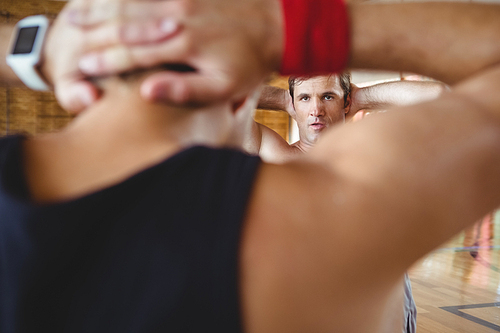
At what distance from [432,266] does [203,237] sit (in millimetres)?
5092

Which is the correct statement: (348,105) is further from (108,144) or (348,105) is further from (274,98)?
(108,144)

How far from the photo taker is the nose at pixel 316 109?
2448 millimetres

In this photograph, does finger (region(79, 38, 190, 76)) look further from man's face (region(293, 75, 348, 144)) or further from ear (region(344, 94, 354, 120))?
ear (region(344, 94, 354, 120))

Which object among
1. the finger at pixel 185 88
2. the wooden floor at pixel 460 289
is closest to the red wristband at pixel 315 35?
the finger at pixel 185 88

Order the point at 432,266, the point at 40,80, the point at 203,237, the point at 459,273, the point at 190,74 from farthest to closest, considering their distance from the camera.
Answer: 1. the point at 432,266
2. the point at 459,273
3. the point at 40,80
4. the point at 190,74
5. the point at 203,237

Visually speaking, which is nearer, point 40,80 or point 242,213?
point 242,213

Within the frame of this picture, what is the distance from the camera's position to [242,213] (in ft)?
1.56

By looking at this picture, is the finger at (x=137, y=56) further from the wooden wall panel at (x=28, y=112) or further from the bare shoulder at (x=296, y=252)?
the wooden wall panel at (x=28, y=112)

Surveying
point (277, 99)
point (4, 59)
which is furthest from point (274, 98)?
point (4, 59)

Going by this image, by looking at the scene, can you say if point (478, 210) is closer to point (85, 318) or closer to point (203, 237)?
point (203, 237)

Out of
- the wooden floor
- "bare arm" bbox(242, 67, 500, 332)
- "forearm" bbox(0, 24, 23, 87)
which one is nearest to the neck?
"bare arm" bbox(242, 67, 500, 332)

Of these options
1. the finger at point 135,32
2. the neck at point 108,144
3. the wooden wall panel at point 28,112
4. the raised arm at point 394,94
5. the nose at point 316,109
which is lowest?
the wooden wall panel at point 28,112

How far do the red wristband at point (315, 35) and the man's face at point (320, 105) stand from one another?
6.03 ft

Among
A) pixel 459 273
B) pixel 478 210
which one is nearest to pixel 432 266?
pixel 459 273
